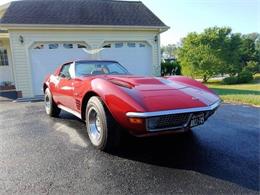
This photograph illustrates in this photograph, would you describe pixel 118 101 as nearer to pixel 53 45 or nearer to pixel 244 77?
pixel 53 45

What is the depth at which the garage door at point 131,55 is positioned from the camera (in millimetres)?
11406

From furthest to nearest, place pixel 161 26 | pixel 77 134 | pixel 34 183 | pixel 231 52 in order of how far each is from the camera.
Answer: pixel 231 52 < pixel 161 26 < pixel 77 134 < pixel 34 183

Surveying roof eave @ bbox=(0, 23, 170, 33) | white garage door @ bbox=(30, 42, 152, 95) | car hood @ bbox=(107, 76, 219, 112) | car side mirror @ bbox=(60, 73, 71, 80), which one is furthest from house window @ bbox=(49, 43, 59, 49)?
car hood @ bbox=(107, 76, 219, 112)

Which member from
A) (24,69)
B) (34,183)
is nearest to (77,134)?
(34,183)

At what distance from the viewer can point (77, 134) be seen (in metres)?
4.36

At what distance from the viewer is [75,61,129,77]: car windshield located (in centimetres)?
456

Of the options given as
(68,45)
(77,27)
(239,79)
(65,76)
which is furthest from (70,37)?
(239,79)

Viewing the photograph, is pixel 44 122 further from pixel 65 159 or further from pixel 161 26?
pixel 161 26

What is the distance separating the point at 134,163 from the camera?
3061mm

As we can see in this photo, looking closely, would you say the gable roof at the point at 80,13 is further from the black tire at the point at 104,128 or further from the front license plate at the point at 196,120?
the front license plate at the point at 196,120

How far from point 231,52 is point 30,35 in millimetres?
17967

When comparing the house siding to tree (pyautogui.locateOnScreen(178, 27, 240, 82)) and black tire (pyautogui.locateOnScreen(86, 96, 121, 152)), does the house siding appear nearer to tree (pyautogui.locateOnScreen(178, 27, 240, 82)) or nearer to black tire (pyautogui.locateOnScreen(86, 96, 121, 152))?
black tire (pyautogui.locateOnScreen(86, 96, 121, 152))

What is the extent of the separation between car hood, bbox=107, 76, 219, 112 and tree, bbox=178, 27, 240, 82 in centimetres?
1792

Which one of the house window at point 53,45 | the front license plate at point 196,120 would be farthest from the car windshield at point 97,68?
the house window at point 53,45
